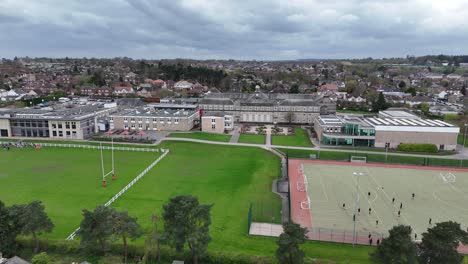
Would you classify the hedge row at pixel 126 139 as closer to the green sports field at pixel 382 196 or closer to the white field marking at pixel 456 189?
the green sports field at pixel 382 196

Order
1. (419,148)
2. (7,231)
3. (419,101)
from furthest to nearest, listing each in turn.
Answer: (419,101) < (419,148) < (7,231)

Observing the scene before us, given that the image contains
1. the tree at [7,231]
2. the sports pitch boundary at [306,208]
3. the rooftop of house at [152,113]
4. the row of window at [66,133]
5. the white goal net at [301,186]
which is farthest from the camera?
the rooftop of house at [152,113]

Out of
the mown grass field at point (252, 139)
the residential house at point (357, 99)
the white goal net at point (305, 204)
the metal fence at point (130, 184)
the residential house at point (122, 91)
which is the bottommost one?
the white goal net at point (305, 204)

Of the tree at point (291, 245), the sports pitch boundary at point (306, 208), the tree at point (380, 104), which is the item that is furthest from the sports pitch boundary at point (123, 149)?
the tree at point (380, 104)

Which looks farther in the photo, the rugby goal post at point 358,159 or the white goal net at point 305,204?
the rugby goal post at point 358,159

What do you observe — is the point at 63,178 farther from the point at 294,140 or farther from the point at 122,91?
the point at 122,91

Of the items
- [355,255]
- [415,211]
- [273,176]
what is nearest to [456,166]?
[415,211]

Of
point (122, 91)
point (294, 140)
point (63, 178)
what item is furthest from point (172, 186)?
point (122, 91)
